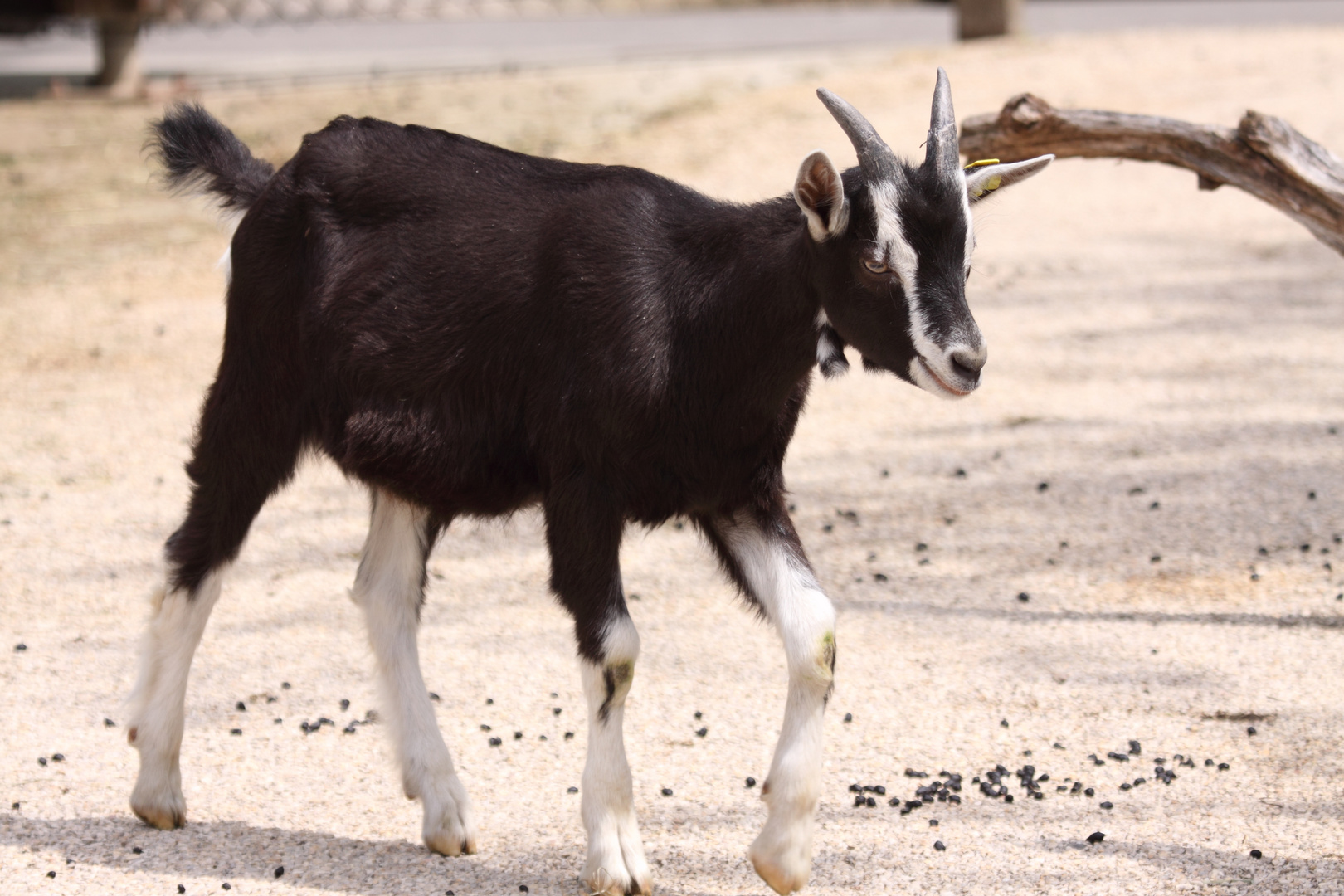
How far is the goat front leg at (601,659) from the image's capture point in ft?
13.0

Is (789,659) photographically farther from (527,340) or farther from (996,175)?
(996,175)

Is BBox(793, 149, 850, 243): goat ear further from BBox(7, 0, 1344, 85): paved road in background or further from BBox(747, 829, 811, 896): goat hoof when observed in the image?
BBox(7, 0, 1344, 85): paved road in background

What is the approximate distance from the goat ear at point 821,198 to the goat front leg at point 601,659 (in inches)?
34.3

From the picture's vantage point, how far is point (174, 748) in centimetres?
451

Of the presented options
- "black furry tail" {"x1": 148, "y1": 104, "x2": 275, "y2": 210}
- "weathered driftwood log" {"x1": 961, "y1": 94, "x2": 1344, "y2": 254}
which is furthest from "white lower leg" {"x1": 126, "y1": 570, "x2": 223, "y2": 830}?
"weathered driftwood log" {"x1": 961, "y1": 94, "x2": 1344, "y2": 254}

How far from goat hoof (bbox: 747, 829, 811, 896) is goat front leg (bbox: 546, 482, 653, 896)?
1.12 feet

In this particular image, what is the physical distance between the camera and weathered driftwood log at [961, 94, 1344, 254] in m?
5.28

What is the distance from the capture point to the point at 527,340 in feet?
13.4

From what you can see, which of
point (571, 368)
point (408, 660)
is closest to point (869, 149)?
point (571, 368)

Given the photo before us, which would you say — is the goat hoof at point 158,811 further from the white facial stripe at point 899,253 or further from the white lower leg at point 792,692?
the white facial stripe at point 899,253

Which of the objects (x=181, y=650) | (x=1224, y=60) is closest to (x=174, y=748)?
(x=181, y=650)

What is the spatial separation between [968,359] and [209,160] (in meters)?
2.51

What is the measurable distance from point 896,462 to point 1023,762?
304 centimetres

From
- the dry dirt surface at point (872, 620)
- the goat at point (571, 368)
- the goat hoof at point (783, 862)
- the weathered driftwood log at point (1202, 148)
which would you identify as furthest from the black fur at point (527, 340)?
the weathered driftwood log at point (1202, 148)
